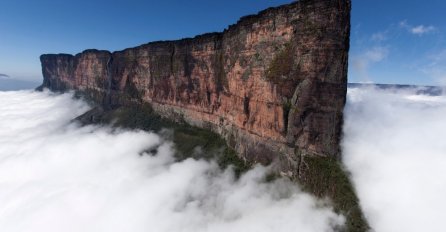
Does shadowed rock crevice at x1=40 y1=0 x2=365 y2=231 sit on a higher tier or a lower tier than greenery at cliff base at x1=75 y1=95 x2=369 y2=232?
higher

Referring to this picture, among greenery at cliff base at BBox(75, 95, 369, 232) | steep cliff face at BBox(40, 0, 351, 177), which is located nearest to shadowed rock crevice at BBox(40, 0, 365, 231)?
steep cliff face at BBox(40, 0, 351, 177)

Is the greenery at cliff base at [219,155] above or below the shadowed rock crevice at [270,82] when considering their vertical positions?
below

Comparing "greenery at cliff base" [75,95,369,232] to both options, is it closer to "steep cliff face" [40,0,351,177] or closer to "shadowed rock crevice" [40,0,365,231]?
"shadowed rock crevice" [40,0,365,231]

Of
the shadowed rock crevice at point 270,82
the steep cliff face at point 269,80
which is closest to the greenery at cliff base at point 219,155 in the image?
the shadowed rock crevice at point 270,82

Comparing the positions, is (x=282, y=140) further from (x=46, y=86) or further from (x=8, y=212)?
(x=46, y=86)

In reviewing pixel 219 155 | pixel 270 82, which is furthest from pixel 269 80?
pixel 219 155

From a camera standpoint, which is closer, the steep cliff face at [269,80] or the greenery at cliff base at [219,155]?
the greenery at cliff base at [219,155]

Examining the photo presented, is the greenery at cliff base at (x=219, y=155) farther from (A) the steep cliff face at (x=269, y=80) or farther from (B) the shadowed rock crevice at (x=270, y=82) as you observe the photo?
(A) the steep cliff face at (x=269, y=80)

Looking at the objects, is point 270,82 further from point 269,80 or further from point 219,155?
point 219,155

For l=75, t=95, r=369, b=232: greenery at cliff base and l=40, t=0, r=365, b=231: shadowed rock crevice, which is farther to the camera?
l=40, t=0, r=365, b=231: shadowed rock crevice
